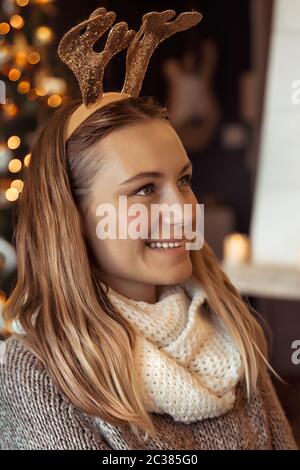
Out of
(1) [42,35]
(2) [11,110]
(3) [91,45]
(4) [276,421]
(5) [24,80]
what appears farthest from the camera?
(1) [42,35]

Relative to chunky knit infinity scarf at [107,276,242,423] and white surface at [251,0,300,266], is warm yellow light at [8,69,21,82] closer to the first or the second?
chunky knit infinity scarf at [107,276,242,423]

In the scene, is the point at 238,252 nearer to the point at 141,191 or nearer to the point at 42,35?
the point at 42,35

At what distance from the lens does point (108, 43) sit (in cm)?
77

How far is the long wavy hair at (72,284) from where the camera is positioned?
2.69ft

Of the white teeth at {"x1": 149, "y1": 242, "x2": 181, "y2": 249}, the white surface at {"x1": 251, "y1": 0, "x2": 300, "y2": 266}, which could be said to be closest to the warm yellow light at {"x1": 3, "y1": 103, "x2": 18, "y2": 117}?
the white teeth at {"x1": 149, "y1": 242, "x2": 181, "y2": 249}

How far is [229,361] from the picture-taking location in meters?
0.95

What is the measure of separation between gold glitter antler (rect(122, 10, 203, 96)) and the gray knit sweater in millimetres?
332

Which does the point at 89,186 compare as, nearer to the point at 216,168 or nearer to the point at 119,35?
the point at 119,35

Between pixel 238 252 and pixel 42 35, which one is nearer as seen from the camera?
pixel 42 35

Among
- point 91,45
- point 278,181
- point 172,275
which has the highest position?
point 91,45

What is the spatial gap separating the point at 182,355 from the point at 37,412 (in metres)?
0.18

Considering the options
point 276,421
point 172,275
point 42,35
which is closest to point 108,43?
point 172,275

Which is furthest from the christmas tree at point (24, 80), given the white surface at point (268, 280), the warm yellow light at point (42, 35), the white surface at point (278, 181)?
the white surface at point (268, 280)

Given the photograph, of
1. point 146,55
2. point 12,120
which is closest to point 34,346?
point 146,55
